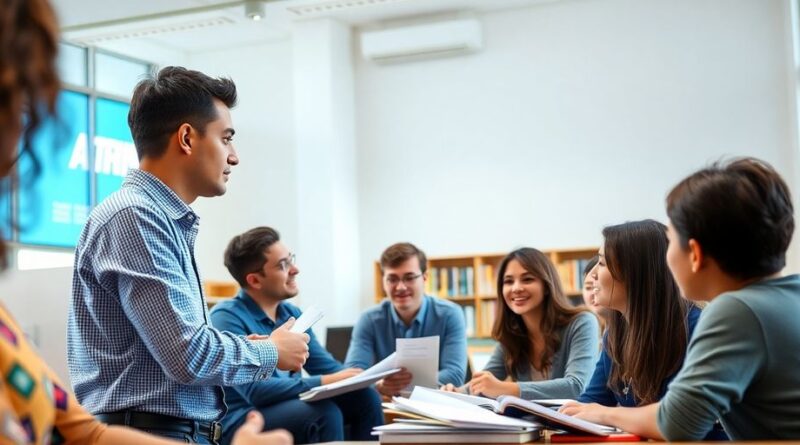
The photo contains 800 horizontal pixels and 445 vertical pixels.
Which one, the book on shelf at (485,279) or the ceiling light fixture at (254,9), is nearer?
the ceiling light fixture at (254,9)

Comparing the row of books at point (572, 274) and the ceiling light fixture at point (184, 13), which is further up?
the ceiling light fixture at point (184, 13)

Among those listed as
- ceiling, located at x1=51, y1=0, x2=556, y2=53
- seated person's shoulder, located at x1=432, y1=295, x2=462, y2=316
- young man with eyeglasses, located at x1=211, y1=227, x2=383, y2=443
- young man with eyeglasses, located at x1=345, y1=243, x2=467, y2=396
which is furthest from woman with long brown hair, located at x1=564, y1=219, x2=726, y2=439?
ceiling, located at x1=51, y1=0, x2=556, y2=53

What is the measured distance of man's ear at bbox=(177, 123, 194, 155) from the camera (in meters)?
2.28

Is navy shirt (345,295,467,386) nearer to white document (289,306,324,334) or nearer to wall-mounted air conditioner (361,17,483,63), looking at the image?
white document (289,306,324,334)

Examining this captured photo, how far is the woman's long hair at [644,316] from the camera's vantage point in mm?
2340

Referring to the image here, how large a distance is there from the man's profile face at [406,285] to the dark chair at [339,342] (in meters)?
A: 0.87

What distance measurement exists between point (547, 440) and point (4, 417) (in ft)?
3.92

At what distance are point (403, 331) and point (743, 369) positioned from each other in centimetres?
311

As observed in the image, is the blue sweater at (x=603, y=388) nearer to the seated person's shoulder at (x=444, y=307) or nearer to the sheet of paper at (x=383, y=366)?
the sheet of paper at (x=383, y=366)

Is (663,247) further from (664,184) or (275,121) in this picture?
(275,121)

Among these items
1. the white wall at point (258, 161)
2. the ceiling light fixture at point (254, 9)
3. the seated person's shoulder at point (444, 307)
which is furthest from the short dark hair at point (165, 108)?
the white wall at point (258, 161)

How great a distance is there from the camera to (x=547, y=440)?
188 centimetres

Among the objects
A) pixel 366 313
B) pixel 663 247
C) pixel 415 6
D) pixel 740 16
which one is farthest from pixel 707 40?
pixel 663 247

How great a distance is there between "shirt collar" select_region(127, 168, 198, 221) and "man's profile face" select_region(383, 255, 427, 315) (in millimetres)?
2517
